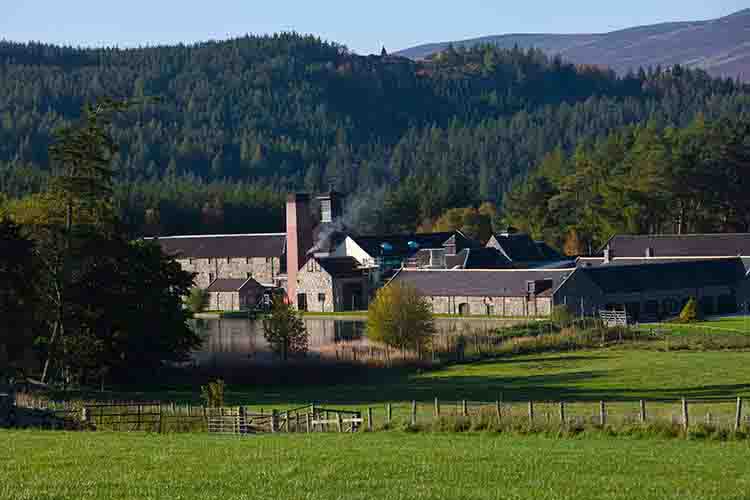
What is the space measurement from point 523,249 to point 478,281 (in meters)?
17.3

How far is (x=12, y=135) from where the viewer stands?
18438cm

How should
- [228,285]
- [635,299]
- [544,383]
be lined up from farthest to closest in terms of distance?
[228,285], [635,299], [544,383]

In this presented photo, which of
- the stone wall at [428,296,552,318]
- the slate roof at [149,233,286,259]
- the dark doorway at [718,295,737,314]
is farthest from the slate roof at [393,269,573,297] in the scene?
the slate roof at [149,233,286,259]

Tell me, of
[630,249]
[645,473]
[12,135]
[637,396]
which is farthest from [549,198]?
[12,135]

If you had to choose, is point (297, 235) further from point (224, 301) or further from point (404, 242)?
point (404, 242)

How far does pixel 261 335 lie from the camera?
65.5m

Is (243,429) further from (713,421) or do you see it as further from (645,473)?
(645,473)

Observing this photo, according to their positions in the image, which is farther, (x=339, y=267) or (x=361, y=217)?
(x=361, y=217)

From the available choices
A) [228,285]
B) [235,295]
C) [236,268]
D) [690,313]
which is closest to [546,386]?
[690,313]

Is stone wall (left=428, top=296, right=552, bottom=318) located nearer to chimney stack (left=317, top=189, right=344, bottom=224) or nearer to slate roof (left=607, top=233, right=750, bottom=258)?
slate roof (left=607, top=233, right=750, bottom=258)

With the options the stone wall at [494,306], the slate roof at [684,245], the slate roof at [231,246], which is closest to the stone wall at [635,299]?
the stone wall at [494,306]

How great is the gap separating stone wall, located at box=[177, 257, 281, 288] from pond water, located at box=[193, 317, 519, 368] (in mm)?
16088

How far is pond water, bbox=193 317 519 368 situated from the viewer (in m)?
53.2

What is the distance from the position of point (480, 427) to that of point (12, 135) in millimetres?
165992
